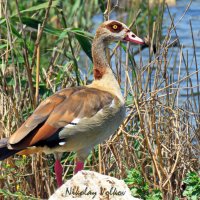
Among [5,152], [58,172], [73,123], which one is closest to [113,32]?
[73,123]

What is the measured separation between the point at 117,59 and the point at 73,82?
0.51m

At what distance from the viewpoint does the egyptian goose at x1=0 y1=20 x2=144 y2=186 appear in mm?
4855

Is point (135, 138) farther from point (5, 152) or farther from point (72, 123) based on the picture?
point (5, 152)

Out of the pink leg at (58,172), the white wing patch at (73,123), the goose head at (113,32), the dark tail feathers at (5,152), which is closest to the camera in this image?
the dark tail feathers at (5,152)

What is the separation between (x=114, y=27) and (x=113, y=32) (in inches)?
1.5

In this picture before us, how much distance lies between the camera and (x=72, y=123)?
501 centimetres

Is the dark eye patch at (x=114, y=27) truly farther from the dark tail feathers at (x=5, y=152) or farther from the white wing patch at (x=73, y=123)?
the dark tail feathers at (x=5, y=152)

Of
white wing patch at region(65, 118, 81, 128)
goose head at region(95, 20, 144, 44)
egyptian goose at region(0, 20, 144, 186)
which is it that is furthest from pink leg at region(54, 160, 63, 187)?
goose head at region(95, 20, 144, 44)

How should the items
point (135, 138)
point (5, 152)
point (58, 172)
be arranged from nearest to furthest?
point (5, 152)
point (58, 172)
point (135, 138)

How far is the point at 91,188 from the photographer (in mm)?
4113

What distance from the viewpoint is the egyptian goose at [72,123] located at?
4855mm

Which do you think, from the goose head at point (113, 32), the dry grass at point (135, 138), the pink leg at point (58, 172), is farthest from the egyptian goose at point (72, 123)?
the goose head at point (113, 32)

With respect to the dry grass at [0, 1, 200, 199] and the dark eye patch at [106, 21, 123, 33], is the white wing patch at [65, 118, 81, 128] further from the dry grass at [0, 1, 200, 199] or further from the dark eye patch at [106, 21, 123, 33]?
the dark eye patch at [106, 21, 123, 33]

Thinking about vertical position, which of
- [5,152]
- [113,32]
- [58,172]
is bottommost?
[58,172]
